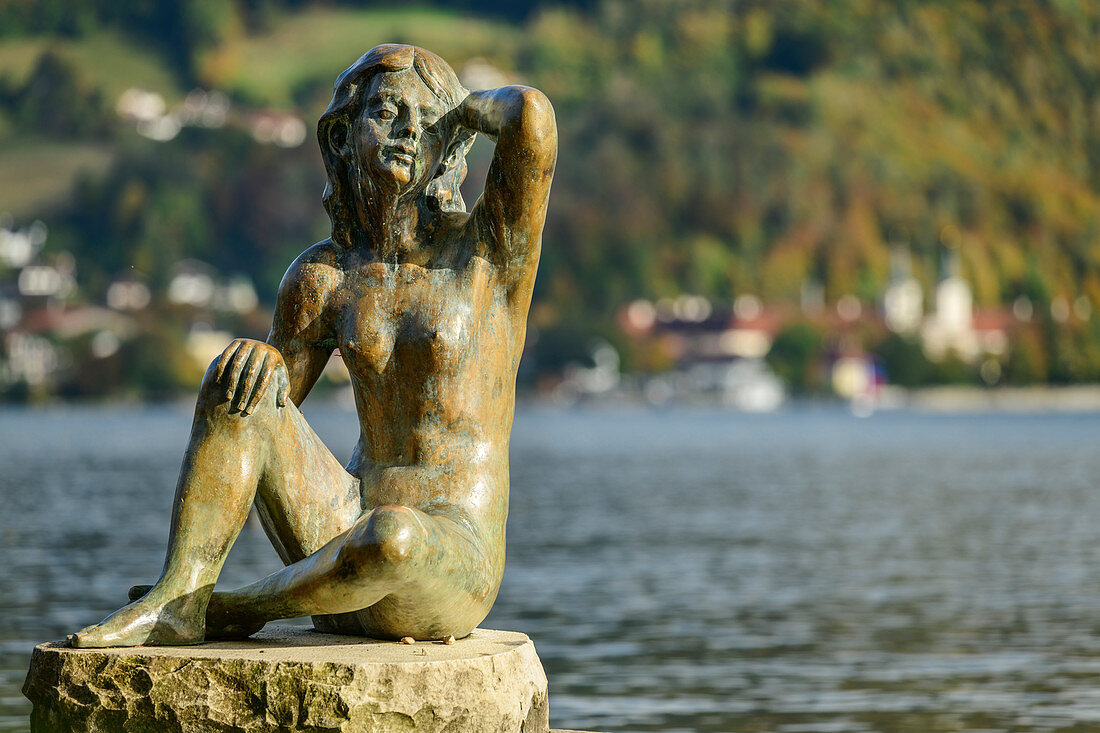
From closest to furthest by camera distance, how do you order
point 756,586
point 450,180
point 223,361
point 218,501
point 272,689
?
point 272,689 < point 223,361 < point 218,501 < point 450,180 < point 756,586

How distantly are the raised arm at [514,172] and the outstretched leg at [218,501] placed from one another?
3.10ft

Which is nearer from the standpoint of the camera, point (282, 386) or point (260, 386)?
point (260, 386)

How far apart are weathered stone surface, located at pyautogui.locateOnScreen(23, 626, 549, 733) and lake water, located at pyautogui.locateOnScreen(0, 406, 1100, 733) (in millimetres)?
7570

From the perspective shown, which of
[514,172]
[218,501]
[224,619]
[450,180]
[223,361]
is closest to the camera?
[223,361]

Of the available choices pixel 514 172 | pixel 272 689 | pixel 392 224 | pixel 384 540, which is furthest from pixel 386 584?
pixel 514 172

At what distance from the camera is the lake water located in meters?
15.1

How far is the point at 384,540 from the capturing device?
5.88 m

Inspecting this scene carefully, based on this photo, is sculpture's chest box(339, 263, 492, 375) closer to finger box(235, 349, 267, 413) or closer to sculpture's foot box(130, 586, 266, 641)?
finger box(235, 349, 267, 413)

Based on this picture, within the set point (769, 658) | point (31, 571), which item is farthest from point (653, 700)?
point (31, 571)

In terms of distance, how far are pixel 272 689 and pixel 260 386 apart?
990 mm

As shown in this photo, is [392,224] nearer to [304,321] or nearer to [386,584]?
[304,321]

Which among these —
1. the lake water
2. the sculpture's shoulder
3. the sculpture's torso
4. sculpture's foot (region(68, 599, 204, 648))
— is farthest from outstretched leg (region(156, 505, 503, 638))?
the lake water

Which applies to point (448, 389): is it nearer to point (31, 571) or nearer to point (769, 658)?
point (769, 658)

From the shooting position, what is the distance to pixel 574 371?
19650 cm
